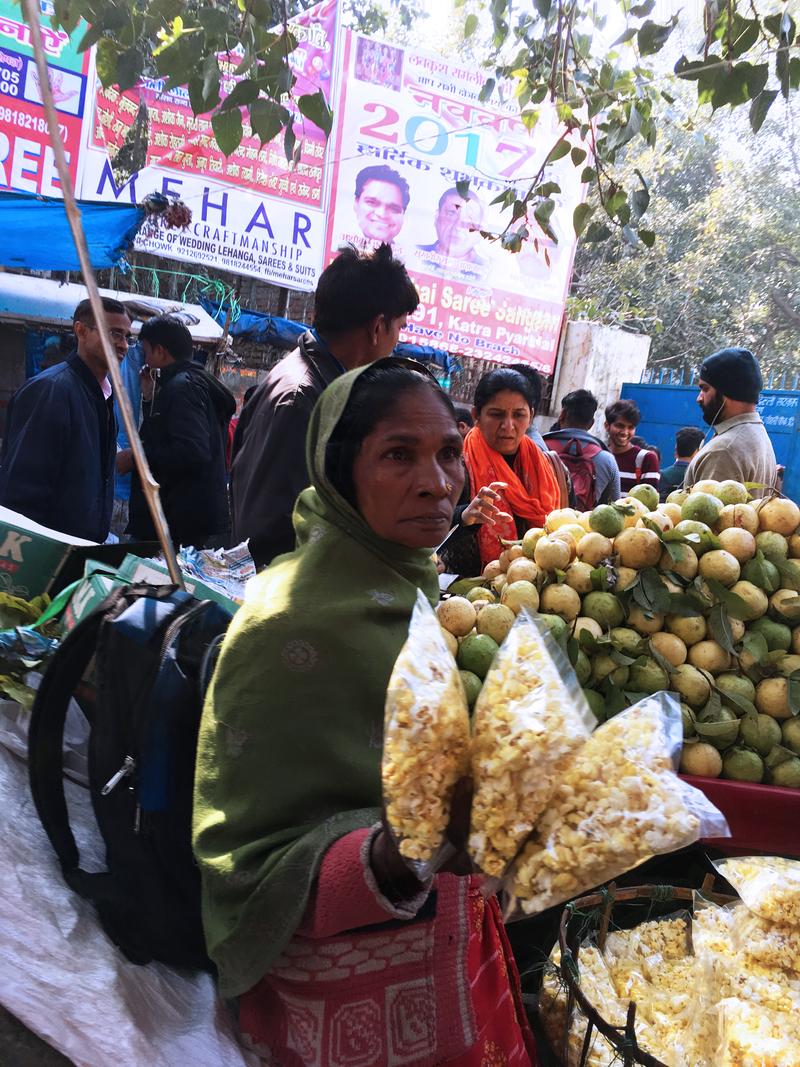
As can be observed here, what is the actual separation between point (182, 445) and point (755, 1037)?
361 cm

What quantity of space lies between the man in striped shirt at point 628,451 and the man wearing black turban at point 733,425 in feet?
7.40

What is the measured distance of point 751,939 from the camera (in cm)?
160

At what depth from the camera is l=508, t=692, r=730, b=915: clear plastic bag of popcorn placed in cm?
84

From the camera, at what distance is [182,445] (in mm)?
4242

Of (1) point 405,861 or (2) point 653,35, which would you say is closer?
(1) point 405,861

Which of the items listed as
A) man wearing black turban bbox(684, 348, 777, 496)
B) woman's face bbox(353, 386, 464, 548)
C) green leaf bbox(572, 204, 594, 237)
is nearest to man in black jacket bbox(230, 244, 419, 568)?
green leaf bbox(572, 204, 594, 237)

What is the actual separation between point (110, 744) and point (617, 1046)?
1.05 metres

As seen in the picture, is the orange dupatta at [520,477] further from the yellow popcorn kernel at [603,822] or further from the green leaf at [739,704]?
the yellow popcorn kernel at [603,822]

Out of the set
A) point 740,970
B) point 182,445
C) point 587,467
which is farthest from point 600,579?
point 587,467

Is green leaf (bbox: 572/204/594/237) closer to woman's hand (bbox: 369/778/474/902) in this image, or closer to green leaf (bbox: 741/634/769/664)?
green leaf (bbox: 741/634/769/664)

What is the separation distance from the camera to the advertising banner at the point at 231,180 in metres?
6.30

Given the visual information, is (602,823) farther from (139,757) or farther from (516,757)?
(139,757)

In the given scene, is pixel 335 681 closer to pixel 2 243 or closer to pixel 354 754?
pixel 354 754

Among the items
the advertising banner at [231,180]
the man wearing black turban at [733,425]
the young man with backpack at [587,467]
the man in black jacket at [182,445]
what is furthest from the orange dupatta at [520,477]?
the advertising banner at [231,180]
